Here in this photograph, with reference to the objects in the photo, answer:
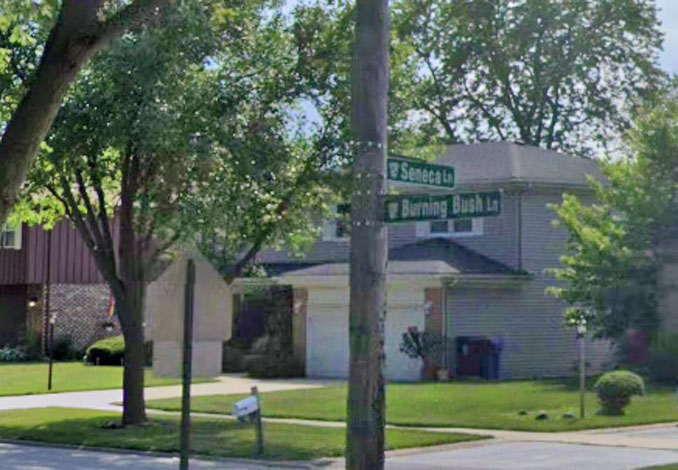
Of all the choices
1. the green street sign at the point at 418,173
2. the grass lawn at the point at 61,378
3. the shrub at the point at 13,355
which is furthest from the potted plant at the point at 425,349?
the green street sign at the point at 418,173

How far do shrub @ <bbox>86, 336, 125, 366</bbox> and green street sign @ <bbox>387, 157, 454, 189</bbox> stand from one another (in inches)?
1286

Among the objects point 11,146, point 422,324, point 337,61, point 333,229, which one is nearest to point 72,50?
point 11,146

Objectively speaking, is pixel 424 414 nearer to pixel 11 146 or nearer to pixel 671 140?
pixel 671 140

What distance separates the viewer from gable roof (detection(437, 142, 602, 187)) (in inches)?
1362

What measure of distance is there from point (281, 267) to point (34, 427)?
17.9 meters

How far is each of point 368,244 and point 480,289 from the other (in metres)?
25.1

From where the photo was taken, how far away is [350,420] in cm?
873

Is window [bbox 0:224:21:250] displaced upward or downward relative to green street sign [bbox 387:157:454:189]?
upward

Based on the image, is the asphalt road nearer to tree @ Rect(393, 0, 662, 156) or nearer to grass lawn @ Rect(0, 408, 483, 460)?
grass lawn @ Rect(0, 408, 483, 460)

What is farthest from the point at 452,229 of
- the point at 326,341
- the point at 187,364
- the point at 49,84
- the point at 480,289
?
the point at 49,84

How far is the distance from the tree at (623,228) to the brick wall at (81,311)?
20.7m

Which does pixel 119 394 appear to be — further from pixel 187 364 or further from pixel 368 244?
pixel 368 244

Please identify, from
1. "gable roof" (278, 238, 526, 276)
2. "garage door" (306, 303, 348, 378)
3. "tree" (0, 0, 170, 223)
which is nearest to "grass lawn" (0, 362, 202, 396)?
"garage door" (306, 303, 348, 378)

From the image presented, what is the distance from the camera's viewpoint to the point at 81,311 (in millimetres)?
46750
